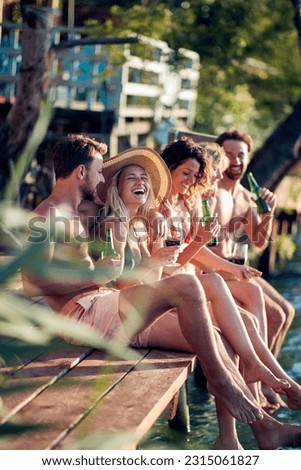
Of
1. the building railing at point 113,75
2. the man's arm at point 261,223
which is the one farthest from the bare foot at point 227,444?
the building railing at point 113,75

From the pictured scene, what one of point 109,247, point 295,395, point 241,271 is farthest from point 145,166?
point 295,395

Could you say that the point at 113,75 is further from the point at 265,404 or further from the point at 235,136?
the point at 265,404

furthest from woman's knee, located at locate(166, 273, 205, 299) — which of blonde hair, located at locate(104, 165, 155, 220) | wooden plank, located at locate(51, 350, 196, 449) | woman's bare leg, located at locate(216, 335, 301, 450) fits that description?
blonde hair, located at locate(104, 165, 155, 220)

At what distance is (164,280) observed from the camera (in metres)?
4.79

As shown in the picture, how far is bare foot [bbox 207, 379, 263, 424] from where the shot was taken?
481 cm

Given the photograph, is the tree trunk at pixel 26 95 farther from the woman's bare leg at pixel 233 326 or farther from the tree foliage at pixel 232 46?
the woman's bare leg at pixel 233 326

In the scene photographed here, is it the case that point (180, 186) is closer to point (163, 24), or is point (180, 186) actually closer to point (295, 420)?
point (295, 420)

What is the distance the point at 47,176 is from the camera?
11.6 meters

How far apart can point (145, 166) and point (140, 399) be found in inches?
69.1

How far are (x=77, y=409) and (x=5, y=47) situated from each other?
9652mm

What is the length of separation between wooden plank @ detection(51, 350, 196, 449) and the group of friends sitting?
0.14 metres

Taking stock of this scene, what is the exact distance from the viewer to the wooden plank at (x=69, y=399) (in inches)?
137

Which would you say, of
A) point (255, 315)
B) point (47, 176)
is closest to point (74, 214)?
point (255, 315)

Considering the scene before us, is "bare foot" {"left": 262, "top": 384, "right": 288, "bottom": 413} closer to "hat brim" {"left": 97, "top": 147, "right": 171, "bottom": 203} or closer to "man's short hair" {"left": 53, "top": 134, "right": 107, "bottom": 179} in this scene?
"hat brim" {"left": 97, "top": 147, "right": 171, "bottom": 203}
